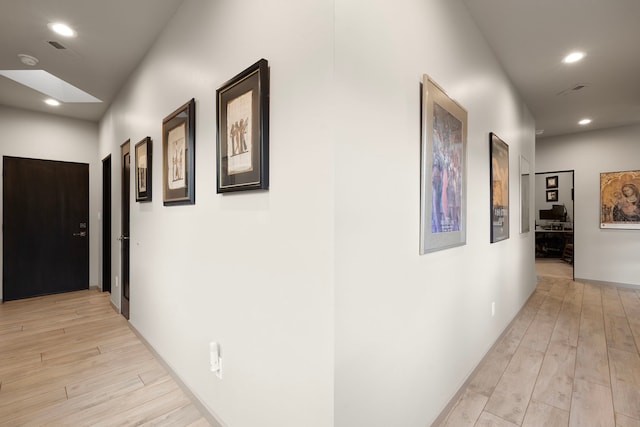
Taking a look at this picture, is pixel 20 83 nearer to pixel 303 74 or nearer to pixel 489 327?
pixel 303 74

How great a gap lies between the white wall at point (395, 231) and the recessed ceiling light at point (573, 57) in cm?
118

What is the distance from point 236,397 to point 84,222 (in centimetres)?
467

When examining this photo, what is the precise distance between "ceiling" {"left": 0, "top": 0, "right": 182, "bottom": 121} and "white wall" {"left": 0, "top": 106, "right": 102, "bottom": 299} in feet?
2.93

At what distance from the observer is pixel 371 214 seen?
4.02 feet

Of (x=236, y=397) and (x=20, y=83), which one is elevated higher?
(x=20, y=83)

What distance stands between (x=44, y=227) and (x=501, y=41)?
6.08 m

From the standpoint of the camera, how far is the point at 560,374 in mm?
2262

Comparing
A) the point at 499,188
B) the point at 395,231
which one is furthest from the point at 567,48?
the point at 395,231

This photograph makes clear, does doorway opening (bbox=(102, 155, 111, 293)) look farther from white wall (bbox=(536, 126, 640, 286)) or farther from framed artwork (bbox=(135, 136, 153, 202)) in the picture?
white wall (bbox=(536, 126, 640, 286))

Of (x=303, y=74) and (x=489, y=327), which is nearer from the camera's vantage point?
(x=303, y=74)

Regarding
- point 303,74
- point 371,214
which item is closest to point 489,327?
point 371,214

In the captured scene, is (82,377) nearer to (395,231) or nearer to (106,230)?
(395,231)

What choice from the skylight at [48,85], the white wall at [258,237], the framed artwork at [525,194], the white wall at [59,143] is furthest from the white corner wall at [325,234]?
the white wall at [59,143]

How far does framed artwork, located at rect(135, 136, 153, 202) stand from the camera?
2.60 metres
